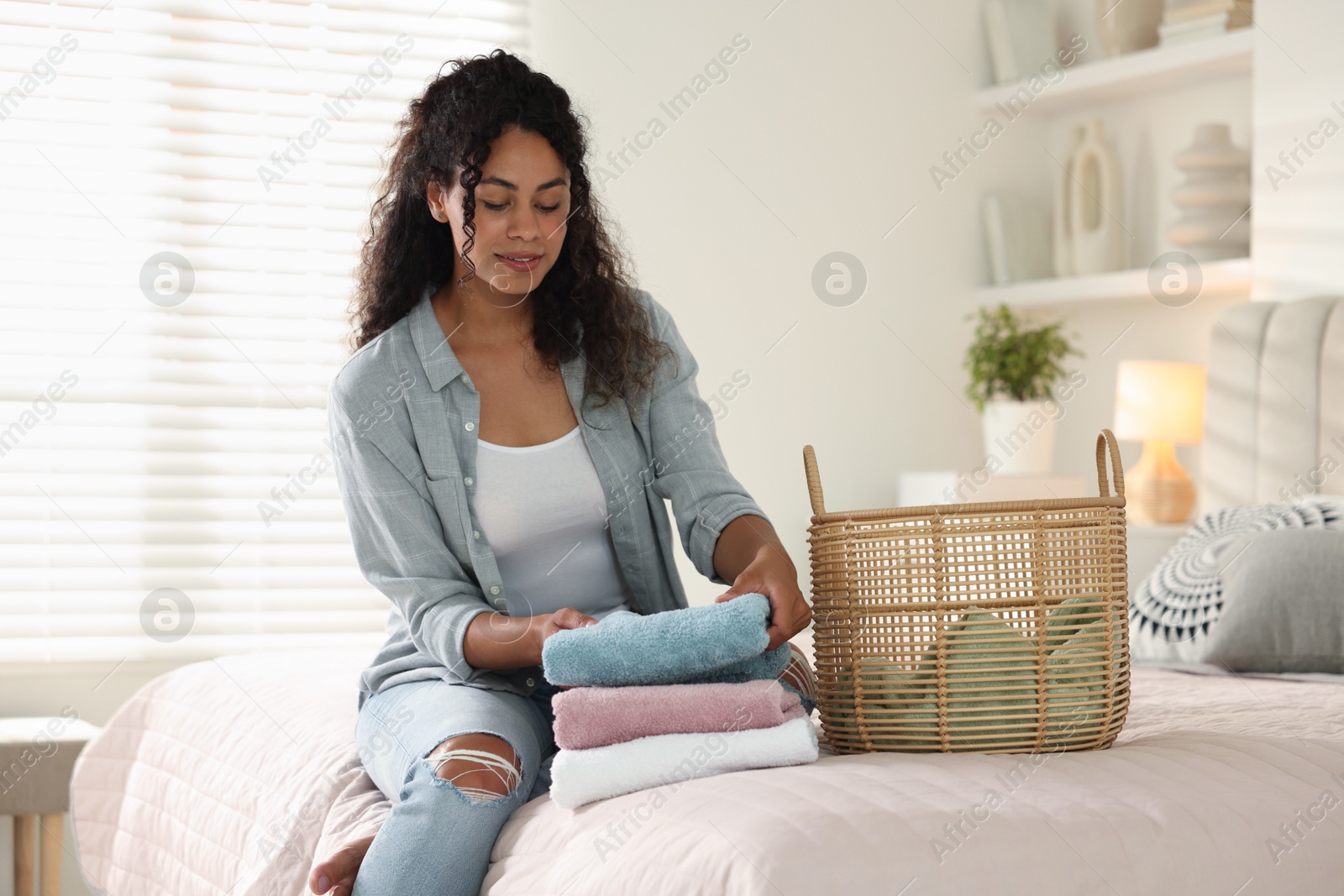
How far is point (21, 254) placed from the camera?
113 inches

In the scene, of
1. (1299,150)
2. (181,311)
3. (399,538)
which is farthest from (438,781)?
(1299,150)

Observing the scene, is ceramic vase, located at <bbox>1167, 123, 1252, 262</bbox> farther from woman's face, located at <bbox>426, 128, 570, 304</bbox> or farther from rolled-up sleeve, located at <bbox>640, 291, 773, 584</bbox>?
woman's face, located at <bbox>426, 128, 570, 304</bbox>

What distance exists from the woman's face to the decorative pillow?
1.22 metres

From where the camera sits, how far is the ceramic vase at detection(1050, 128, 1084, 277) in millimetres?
3775

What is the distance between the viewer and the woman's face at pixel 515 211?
1546 millimetres

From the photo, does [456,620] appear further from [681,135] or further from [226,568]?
[681,135]

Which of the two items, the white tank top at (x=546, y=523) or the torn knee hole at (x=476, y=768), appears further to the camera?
the white tank top at (x=546, y=523)

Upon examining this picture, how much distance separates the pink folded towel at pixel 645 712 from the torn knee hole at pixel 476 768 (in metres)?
0.12

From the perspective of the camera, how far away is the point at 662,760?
1171 mm

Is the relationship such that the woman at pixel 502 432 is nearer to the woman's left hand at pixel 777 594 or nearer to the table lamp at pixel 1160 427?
the woman's left hand at pixel 777 594

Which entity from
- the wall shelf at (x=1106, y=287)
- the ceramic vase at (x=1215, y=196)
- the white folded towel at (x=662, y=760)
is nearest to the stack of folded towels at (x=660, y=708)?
the white folded towel at (x=662, y=760)

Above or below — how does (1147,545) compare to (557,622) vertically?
below

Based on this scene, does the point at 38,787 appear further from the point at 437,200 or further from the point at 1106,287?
the point at 1106,287

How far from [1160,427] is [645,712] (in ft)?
7.65
